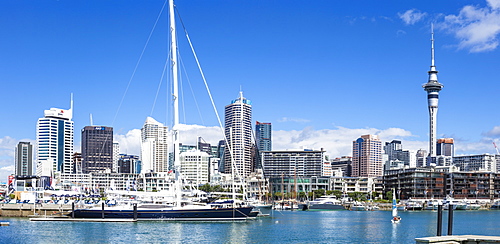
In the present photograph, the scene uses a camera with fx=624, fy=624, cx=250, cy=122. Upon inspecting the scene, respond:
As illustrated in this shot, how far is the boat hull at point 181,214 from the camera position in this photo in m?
88.6

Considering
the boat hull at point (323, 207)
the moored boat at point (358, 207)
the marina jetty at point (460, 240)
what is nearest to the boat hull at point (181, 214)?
the marina jetty at point (460, 240)

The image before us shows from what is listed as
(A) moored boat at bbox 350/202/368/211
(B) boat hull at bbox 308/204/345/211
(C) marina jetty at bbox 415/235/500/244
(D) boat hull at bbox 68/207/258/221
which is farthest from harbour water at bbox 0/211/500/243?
(A) moored boat at bbox 350/202/368/211

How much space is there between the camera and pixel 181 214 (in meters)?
88.4

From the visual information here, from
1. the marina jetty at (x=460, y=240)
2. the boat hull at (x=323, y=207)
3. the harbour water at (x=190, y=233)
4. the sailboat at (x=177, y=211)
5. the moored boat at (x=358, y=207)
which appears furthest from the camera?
the moored boat at (x=358, y=207)

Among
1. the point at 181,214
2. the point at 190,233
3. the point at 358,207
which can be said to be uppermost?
the point at 181,214

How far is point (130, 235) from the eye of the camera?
70188mm

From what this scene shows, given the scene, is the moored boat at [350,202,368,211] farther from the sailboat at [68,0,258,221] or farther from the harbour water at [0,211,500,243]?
the harbour water at [0,211,500,243]

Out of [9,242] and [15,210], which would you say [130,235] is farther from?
[15,210]

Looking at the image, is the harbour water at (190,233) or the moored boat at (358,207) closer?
the harbour water at (190,233)

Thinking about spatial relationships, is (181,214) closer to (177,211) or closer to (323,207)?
(177,211)

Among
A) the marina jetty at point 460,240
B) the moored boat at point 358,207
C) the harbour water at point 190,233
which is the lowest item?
the moored boat at point 358,207

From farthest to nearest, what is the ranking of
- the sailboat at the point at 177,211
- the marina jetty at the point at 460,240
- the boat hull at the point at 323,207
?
the boat hull at the point at 323,207, the sailboat at the point at 177,211, the marina jetty at the point at 460,240

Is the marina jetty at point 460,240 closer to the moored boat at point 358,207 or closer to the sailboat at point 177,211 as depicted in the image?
the sailboat at point 177,211

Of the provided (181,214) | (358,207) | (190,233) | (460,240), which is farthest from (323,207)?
(460,240)
